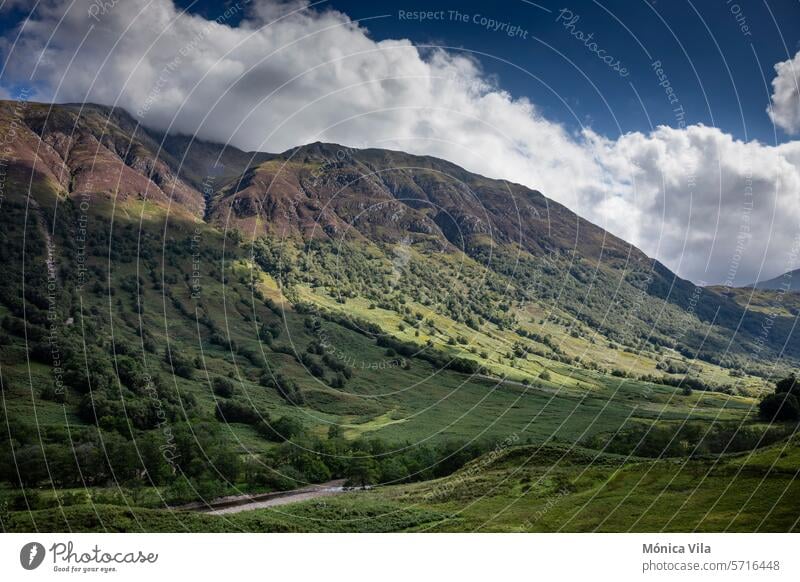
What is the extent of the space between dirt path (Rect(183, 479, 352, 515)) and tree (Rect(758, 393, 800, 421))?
45258 millimetres

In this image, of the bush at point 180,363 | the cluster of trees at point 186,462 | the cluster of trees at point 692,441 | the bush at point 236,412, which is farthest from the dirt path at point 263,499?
the bush at point 180,363

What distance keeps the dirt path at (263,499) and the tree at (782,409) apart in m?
45.3

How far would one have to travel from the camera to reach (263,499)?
48062 millimetres

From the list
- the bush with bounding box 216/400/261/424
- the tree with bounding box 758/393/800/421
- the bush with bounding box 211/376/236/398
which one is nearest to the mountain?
the bush with bounding box 216/400/261/424

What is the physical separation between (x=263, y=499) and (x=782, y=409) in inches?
2194

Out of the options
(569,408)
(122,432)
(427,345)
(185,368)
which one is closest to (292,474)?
(122,432)

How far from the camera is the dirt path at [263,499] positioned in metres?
44.2

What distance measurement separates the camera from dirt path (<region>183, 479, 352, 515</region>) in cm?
4425

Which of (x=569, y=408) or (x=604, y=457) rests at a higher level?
(x=604, y=457)

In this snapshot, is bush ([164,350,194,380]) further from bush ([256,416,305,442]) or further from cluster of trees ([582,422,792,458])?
cluster of trees ([582,422,792,458])

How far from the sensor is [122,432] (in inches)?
2788

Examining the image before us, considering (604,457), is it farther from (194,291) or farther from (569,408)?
(194,291)

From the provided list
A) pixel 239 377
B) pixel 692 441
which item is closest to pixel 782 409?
pixel 692 441
